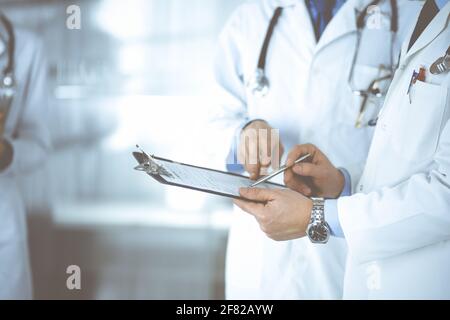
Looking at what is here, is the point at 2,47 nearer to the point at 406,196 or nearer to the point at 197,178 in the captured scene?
the point at 197,178

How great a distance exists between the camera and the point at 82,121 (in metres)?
1.14

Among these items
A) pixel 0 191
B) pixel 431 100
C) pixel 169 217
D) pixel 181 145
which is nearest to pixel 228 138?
pixel 181 145

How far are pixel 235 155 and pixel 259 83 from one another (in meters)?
Result: 0.16

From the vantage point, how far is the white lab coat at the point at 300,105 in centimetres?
93

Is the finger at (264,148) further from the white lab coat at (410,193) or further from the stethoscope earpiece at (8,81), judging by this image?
the stethoscope earpiece at (8,81)

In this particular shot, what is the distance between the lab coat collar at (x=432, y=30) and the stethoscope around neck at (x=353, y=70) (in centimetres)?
11

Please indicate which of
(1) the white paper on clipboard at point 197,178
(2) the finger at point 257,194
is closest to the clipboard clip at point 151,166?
(1) the white paper on clipboard at point 197,178

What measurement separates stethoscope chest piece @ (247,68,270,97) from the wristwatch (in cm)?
28

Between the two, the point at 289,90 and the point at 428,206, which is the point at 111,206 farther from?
the point at 428,206

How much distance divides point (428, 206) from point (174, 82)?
0.62 m

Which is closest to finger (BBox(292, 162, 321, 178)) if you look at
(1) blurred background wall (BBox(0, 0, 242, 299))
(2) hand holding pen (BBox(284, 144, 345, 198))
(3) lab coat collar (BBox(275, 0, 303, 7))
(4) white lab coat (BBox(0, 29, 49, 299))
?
(2) hand holding pen (BBox(284, 144, 345, 198))

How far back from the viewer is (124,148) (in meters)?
1.12

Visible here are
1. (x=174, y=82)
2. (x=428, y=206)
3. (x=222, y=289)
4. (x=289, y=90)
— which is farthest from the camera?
(x=222, y=289)

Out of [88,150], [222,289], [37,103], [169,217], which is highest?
[37,103]
